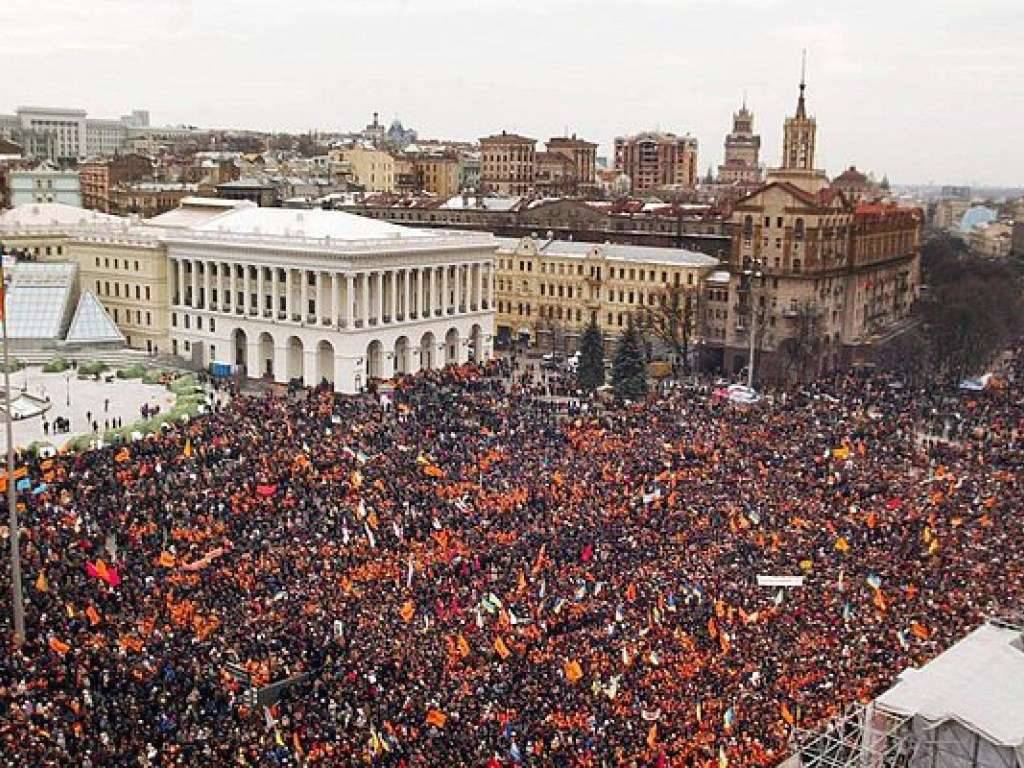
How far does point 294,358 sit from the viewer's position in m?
59.3

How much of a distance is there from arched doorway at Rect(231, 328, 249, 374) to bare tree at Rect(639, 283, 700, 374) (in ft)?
73.4

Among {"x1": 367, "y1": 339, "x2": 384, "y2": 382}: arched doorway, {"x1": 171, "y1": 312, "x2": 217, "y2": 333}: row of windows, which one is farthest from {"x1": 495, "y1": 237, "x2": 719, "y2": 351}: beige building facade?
{"x1": 171, "y1": 312, "x2": 217, "y2": 333}: row of windows

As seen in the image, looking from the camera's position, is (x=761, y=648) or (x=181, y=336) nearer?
(x=761, y=648)

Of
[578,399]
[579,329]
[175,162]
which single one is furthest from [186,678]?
[175,162]

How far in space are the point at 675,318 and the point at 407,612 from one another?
4371cm

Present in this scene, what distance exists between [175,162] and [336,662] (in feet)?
404

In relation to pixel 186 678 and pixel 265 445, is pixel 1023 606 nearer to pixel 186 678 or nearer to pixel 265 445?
pixel 186 678

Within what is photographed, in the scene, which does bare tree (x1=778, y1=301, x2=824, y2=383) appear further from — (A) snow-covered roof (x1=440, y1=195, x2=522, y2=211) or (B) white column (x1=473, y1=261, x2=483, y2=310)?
(A) snow-covered roof (x1=440, y1=195, x2=522, y2=211)

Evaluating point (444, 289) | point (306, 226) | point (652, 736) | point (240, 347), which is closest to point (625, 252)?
point (444, 289)

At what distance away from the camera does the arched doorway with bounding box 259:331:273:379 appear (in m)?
59.9

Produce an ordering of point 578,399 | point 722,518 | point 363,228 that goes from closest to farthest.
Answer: point 722,518, point 578,399, point 363,228

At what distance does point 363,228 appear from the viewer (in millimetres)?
61344

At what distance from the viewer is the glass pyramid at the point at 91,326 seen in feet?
193

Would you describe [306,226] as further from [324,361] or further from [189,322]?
[189,322]
